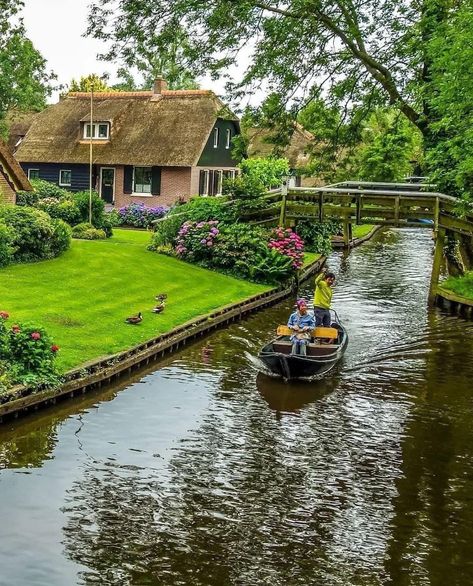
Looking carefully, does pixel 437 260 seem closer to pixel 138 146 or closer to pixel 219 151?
pixel 219 151

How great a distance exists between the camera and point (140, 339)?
21.2 metres

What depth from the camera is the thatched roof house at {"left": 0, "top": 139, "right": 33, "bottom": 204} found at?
32938mm

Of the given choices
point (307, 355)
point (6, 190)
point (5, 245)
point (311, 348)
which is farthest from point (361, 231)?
point (307, 355)

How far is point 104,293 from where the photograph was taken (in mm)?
25812

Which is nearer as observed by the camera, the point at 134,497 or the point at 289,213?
the point at 134,497

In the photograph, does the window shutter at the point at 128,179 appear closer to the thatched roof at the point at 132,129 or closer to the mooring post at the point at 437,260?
the thatched roof at the point at 132,129

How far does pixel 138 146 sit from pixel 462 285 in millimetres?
25470

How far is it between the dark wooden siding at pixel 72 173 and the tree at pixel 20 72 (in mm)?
14196

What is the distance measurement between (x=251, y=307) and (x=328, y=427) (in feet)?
39.4

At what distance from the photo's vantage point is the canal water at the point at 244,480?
427 inches

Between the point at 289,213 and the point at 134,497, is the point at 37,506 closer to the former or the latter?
the point at 134,497

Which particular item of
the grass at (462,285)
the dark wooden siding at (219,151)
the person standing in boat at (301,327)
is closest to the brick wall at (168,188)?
the dark wooden siding at (219,151)

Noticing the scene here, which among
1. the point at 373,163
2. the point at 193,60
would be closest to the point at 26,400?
the point at 193,60

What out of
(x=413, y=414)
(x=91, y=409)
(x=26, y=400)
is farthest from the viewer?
(x=413, y=414)
